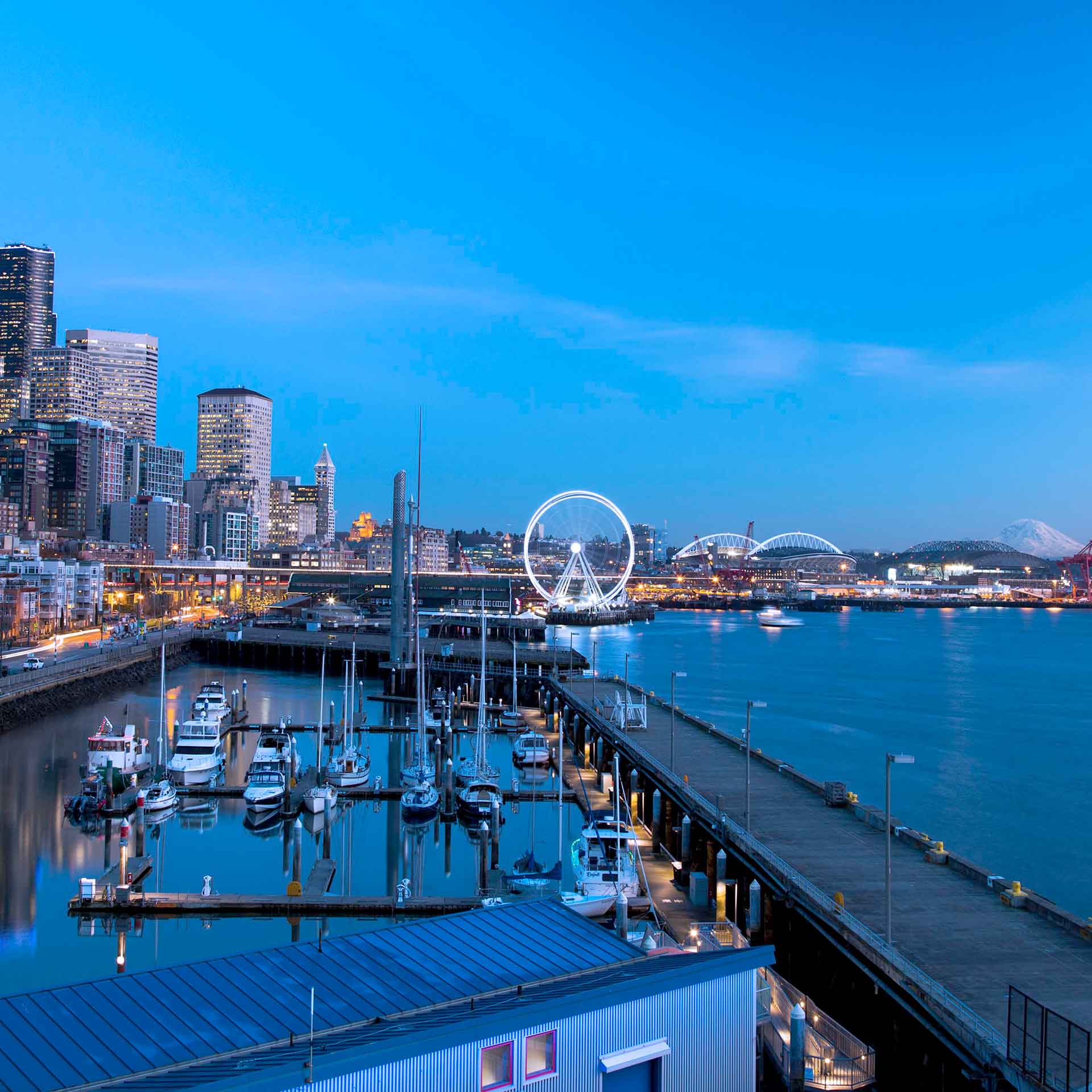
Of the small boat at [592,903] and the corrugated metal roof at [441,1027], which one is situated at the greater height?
the corrugated metal roof at [441,1027]

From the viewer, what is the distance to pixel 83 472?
193625mm

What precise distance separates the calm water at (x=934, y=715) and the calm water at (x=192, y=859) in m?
13.1

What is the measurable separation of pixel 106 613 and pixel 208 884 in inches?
3704

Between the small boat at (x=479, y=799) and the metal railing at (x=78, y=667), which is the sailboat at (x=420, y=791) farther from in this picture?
the metal railing at (x=78, y=667)

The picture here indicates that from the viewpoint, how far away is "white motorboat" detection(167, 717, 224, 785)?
111 feet

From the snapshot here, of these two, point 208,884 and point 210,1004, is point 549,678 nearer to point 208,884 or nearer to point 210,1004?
point 208,884

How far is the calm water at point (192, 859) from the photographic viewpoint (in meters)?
20.4

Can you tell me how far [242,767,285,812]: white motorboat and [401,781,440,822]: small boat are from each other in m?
3.62

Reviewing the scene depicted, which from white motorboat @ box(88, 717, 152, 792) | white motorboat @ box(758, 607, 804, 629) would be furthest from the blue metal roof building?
white motorboat @ box(758, 607, 804, 629)

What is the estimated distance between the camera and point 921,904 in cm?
Result: 1739

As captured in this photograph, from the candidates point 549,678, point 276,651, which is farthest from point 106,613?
point 549,678

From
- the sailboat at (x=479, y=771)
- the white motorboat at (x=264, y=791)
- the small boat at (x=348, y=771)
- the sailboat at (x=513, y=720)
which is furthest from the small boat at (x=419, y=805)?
the sailboat at (x=513, y=720)

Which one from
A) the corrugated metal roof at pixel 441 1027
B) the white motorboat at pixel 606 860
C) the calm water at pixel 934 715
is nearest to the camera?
the corrugated metal roof at pixel 441 1027

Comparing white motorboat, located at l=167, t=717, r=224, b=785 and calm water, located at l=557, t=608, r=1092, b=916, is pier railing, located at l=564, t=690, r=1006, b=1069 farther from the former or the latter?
white motorboat, located at l=167, t=717, r=224, b=785
